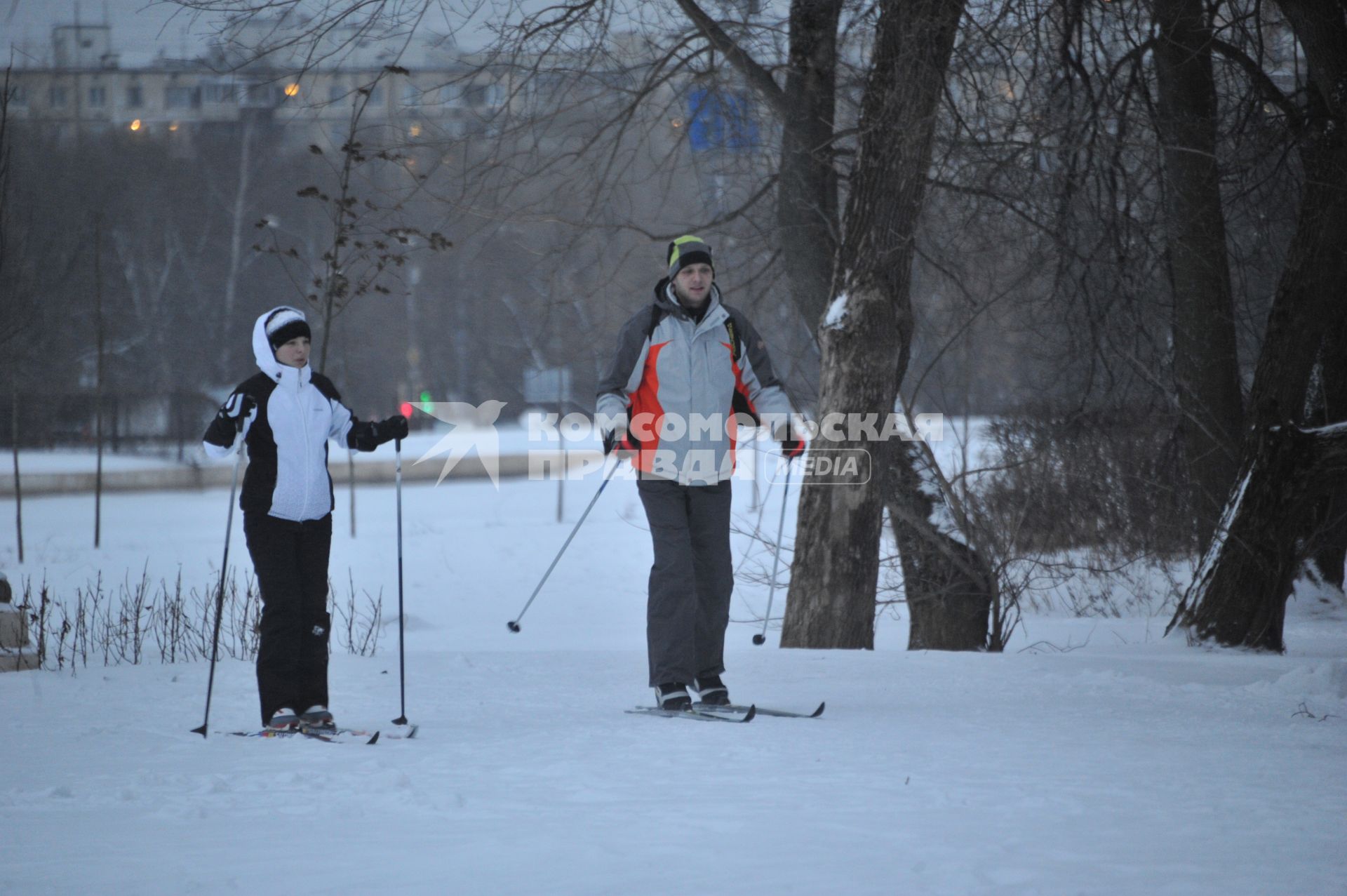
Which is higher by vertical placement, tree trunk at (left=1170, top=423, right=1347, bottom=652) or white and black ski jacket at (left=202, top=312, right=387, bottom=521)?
white and black ski jacket at (left=202, top=312, right=387, bottom=521)

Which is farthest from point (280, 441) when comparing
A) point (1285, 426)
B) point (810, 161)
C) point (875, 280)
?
point (1285, 426)

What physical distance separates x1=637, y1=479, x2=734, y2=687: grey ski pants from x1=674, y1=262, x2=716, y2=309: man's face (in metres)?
0.70

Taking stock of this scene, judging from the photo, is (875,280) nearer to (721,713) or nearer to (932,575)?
(932,575)

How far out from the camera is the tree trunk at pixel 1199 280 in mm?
7852

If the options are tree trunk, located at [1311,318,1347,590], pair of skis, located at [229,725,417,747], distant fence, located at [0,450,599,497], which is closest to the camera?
pair of skis, located at [229,725,417,747]

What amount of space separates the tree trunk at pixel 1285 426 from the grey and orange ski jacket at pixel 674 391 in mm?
3771

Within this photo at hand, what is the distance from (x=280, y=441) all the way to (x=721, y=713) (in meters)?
1.79

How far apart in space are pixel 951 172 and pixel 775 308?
2901mm

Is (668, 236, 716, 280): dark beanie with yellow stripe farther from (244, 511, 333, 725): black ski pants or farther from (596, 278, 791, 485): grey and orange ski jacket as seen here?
(244, 511, 333, 725): black ski pants

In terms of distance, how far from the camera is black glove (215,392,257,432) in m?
4.20

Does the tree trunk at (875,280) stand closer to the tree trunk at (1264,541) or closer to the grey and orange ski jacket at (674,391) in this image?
the tree trunk at (1264,541)

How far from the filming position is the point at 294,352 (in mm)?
4344

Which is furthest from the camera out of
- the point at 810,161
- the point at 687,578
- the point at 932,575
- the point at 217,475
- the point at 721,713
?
the point at 217,475

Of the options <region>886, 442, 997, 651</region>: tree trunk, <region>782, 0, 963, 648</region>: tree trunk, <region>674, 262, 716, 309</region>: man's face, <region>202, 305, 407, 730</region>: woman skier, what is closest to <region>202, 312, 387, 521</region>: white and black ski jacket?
<region>202, 305, 407, 730</region>: woman skier
